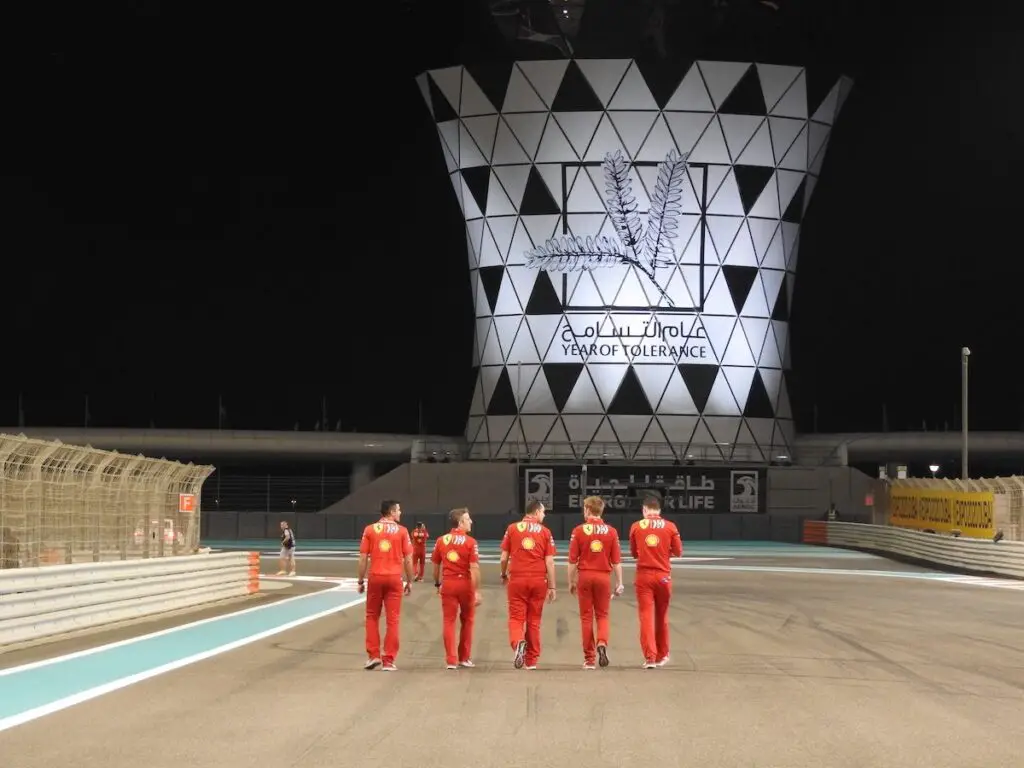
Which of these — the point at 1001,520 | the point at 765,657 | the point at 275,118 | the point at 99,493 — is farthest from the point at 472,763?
the point at 275,118

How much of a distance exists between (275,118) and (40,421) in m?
20.5

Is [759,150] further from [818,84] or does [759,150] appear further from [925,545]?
[925,545]

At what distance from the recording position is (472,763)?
868cm

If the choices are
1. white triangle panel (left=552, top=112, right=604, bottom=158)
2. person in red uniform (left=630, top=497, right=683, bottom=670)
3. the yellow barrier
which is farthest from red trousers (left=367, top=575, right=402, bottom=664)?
white triangle panel (left=552, top=112, right=604, bottom=158)

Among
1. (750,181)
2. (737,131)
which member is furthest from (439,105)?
(750,181)

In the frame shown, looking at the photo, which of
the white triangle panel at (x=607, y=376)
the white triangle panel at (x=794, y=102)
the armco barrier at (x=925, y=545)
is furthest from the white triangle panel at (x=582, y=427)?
the white triangle panel at (x=794, y=102)

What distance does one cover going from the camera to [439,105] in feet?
225

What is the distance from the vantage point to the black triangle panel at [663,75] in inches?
2571

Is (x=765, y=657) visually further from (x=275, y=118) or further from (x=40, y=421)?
(x=40, y=421)

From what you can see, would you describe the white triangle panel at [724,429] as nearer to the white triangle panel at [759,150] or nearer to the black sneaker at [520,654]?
the white triangle panel at [759,150]

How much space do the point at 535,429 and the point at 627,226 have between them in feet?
33.3

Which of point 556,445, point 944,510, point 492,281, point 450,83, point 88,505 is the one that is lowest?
point 944,510

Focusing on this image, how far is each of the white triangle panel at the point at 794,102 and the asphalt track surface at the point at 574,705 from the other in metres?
48.8

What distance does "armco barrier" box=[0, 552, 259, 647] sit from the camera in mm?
15875
